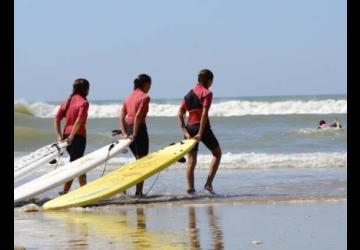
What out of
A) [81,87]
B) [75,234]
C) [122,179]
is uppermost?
[81,87]

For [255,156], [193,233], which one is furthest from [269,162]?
[193,233]

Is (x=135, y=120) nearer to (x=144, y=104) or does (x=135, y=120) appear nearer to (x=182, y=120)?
(x=144, y=104)

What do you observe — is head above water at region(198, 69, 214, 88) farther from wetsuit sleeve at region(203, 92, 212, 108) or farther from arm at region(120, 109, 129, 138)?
arm at region(120, 109, 129, 138)

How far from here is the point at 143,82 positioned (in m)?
10.7

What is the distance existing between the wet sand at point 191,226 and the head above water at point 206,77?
156cm

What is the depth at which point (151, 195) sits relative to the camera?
36.4 ft

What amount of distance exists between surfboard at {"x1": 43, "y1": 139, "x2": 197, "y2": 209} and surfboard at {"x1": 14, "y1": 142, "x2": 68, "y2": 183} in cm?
79

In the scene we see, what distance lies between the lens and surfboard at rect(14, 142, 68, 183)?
10.7 m

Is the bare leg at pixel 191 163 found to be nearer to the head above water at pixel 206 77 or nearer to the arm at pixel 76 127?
the head above water at pixel 206 77

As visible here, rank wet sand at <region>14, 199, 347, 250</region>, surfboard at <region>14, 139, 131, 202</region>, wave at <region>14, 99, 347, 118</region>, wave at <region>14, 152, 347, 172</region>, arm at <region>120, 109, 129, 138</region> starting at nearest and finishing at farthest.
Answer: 1. wet sand at <region>14, 199, 347, 250</region>
2. surfboard at <region>14, 139, 131, 202</region>
3. arm at <region>120, 109, 129, 138</region>
4. wave at <region>14, 152, 347, 172</region>
5. wave at <region>14, 99, 347, 118</region>

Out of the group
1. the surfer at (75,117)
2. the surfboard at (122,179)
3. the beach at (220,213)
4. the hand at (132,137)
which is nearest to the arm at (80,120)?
the surfer at (75,117)

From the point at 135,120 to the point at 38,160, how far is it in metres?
1.37
